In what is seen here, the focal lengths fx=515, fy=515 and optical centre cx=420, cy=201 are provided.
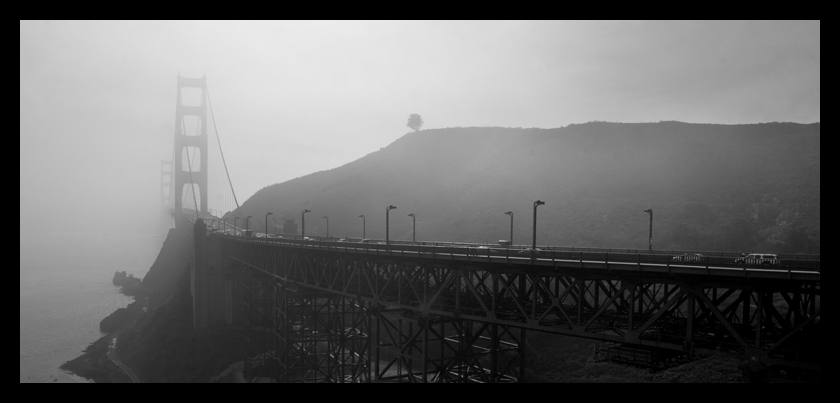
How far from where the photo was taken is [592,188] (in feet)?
290

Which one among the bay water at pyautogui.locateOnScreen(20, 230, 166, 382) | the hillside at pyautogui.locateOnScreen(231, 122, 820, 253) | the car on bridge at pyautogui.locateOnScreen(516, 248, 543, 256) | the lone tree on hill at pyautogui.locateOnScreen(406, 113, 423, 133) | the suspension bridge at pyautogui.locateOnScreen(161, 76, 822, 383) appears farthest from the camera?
the lone tree on hill at pyautogui.locateOnScreen(406, 113, 423, 133)

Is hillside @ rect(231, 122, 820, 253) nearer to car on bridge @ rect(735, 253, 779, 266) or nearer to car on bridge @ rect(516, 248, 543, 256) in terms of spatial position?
car on bridge @ rect(516, 248, 543, 256)

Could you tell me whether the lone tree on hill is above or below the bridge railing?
above

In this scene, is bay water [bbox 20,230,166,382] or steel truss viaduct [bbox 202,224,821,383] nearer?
steel truss viaduct [bbox 202,224,821,383]

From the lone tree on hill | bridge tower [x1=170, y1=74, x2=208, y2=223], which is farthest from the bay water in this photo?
the lone tree on hill

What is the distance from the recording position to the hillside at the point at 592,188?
6769 centimetres

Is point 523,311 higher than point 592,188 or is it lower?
lower

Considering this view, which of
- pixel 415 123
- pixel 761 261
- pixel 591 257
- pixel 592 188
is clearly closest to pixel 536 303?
pixel 591 257

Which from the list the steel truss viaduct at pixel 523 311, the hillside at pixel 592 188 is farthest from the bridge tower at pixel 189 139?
the steel truss viaduct at pixel 523 311

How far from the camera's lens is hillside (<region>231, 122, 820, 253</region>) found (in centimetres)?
6769

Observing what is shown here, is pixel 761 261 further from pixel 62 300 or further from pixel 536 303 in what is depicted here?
pixel 62 300
